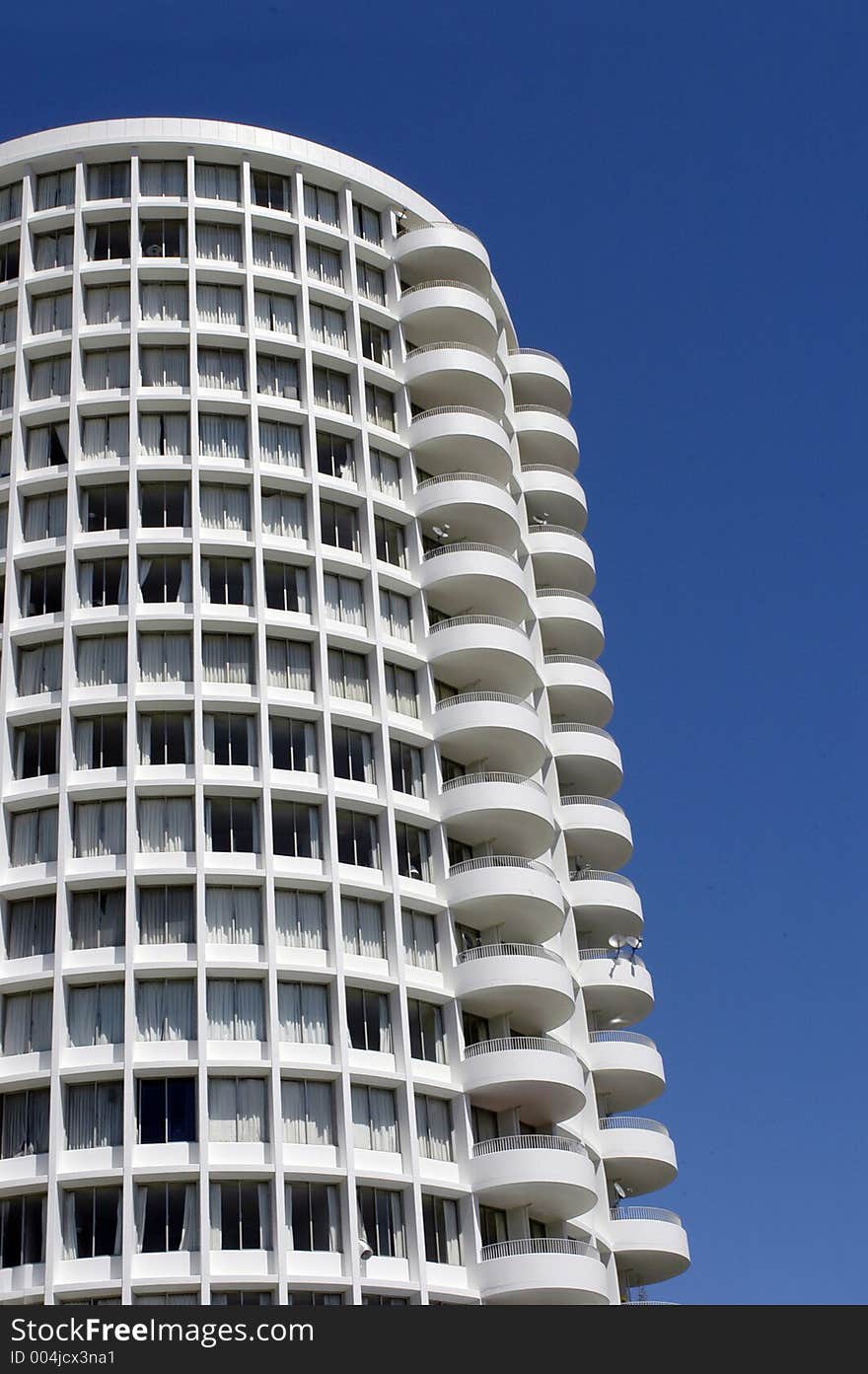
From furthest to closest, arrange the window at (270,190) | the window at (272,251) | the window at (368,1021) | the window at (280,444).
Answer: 1. the window at (270,190)
2. the window at (272,251)
3. the window at (280,444)
4. the window at (368,1021)

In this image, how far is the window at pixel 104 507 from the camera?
6731cm

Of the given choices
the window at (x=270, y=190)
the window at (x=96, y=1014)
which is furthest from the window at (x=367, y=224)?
the window at (x=96, y=1014)

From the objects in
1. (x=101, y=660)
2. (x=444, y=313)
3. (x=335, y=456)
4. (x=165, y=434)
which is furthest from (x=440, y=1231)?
(x=444, y=313)

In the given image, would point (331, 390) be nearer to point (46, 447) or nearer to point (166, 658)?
point (46, 447)

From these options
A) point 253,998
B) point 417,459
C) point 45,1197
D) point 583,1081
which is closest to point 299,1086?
point 253,998

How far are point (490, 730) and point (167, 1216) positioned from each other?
2082 centimetres

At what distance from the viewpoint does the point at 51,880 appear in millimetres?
60688

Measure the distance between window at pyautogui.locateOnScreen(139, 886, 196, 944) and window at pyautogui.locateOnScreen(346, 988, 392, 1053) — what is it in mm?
5567

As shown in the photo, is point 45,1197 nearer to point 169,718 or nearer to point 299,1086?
point 299,1086

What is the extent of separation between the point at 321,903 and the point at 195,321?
22.8 meters

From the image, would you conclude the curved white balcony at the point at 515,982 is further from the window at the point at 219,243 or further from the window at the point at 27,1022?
the window at the point at 219,243

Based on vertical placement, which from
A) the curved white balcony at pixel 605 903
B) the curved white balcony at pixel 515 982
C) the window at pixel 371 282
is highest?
the window at pixel 371 282

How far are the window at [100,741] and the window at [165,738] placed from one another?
A: 68cm

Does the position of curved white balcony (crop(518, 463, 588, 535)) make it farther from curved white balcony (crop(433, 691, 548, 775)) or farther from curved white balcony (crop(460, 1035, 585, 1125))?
curved white balcony (crop(460, 1035, 585, 1125))
